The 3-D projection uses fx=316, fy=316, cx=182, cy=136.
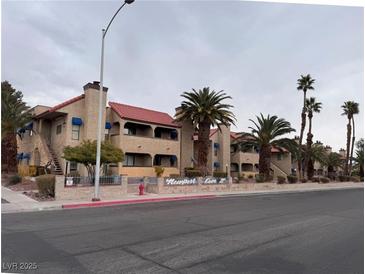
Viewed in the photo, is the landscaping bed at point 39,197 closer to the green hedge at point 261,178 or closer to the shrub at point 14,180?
the shrub at point 14,180

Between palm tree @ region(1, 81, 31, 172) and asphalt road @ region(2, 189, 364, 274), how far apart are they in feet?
64.6

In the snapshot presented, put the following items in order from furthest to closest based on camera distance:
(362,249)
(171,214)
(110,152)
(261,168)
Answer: (261,168) < (110,152) < (171,214) < (362,249)

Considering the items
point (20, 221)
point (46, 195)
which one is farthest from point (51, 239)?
point (46, 195)

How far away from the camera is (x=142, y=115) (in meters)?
37.4

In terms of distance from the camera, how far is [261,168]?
126 ft

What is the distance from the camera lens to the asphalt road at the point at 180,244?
649 cm

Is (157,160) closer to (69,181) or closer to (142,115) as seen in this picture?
(142,115)

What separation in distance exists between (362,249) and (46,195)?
56.6ft

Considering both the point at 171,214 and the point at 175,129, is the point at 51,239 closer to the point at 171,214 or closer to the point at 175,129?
the point at 171,214

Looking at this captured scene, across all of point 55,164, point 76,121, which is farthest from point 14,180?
point 76,121

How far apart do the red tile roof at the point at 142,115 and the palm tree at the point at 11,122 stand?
9021 mm

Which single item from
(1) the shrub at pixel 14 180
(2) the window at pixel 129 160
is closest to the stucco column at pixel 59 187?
(1) the shrub at pixel 14 180

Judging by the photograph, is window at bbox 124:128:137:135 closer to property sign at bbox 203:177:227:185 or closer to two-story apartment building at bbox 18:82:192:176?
two-story apartment building at bbox 18:82:192:176

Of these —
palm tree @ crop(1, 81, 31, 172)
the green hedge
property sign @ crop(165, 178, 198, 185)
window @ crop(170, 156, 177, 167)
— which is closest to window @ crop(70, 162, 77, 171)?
palm tree @ crop(1, 81, 31, 172)
